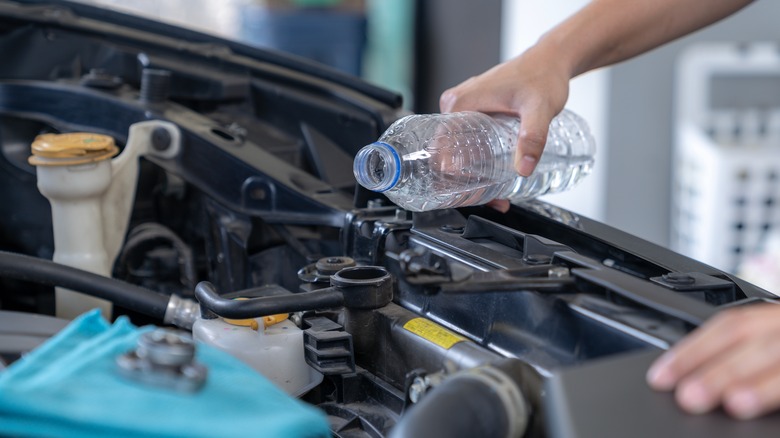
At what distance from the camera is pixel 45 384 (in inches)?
21.1

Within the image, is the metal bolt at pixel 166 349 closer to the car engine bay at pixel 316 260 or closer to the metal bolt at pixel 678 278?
the car engine bay at pixel 316 260

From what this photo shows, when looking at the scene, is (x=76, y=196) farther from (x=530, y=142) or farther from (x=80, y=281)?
(x=530, y=142)

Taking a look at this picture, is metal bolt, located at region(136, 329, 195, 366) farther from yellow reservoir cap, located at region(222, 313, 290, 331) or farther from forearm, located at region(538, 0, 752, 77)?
forearm, located at region(538, 0, 752, 77)

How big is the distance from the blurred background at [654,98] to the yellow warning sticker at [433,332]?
70.1 inches

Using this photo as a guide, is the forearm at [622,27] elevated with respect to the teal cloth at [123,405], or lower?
elevated

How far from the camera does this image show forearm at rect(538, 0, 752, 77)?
1139mm

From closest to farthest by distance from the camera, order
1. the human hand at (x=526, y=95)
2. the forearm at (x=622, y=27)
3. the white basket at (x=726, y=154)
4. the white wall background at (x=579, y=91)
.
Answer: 1. the human hand at (x=526, y=95)
2. the forearm at (x=622, y=27)
3. the white basket at (x=726, y=154)
4. the white wall background at (x=579, y=91)

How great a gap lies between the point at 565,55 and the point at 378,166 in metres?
0.33

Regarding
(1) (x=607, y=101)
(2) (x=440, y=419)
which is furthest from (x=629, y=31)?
(1) (x=607, y=101)

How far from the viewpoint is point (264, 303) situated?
29.6 inches

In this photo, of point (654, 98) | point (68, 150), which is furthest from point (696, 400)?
point (654, 98)

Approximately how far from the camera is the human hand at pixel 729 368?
51 cm

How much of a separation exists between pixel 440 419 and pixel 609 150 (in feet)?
8.74

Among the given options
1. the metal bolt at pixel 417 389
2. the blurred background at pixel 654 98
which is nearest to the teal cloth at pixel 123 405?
the metal bolt at pixel 417 389
